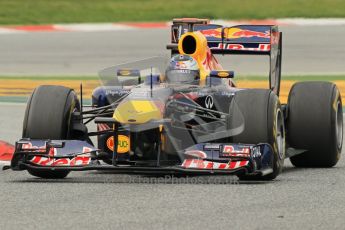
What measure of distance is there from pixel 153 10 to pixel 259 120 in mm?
26289

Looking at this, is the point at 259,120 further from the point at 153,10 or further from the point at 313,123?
the point at 153,10

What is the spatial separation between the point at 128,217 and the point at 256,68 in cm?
1692

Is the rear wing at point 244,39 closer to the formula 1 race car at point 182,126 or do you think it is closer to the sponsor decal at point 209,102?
the formula 1 race car at point 182,126

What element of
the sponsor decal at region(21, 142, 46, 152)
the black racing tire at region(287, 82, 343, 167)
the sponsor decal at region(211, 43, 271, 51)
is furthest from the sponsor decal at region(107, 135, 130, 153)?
the sponsor decal at region(211, 43, 271, 51)

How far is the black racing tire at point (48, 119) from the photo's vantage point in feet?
34.2

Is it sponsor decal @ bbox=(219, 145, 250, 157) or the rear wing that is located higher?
the rear wing

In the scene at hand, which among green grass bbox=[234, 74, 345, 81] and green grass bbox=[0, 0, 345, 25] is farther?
green grass bbox=[0, 0, 345, 25]

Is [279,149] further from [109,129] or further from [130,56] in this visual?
[130,56]

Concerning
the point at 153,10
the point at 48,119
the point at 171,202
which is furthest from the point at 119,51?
the point at 171,202

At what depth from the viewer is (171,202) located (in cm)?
885

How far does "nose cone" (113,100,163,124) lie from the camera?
33.1 feet

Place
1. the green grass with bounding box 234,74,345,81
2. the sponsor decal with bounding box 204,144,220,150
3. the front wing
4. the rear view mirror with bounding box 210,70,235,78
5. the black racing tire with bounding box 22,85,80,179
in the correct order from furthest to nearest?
the green grass with bounding box 234,74,345,81
the rear view mirror with bounding box 210,70,235,78
the black racing tire with bounding box 22,85,80,179
the sponsor decal with bounding box 204,144,220,150
the front wing

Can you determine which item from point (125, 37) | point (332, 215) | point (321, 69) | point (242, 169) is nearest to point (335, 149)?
point (242, 169)

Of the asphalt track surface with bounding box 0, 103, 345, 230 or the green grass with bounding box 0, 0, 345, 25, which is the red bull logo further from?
the green grass with bounding box 0, 0, 345, 25
